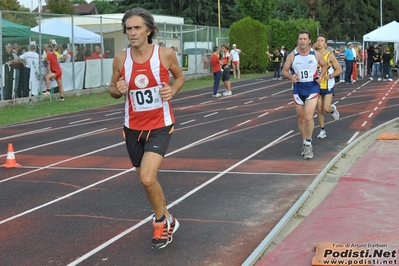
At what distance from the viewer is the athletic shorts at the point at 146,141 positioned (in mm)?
6824

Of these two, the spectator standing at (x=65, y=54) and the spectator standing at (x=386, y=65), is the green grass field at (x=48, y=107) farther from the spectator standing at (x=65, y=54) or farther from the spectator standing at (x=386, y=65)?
the spectator standing at (x=386, y=65)

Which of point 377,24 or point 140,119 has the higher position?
point 377,24

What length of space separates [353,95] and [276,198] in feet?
63.5

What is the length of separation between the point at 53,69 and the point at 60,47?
2.10 metres

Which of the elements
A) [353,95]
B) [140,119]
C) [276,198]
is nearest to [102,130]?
[276,198]

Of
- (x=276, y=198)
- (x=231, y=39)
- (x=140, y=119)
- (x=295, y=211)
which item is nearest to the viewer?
(x=140, y=119)

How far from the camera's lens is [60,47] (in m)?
27.8

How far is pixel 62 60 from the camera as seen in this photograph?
27641 millimetres

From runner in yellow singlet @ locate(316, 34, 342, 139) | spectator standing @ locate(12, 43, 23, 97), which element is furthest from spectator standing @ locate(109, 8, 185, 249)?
spectator standing @ locate(12, 43, 23, 97)

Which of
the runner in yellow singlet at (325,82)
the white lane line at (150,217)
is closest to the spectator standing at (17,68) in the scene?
the white lane line at (150,217)

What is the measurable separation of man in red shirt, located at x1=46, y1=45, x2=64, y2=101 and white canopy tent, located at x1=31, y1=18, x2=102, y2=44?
4.51ft

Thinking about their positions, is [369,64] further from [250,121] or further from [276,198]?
[276,198]

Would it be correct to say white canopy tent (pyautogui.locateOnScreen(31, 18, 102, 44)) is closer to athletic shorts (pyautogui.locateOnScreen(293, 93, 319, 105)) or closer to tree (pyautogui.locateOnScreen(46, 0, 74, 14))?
athletic shorts (pyautogui.locateOnScreen(293, 93, 319, 105))

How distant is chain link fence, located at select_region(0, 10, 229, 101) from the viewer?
23.8 meters
